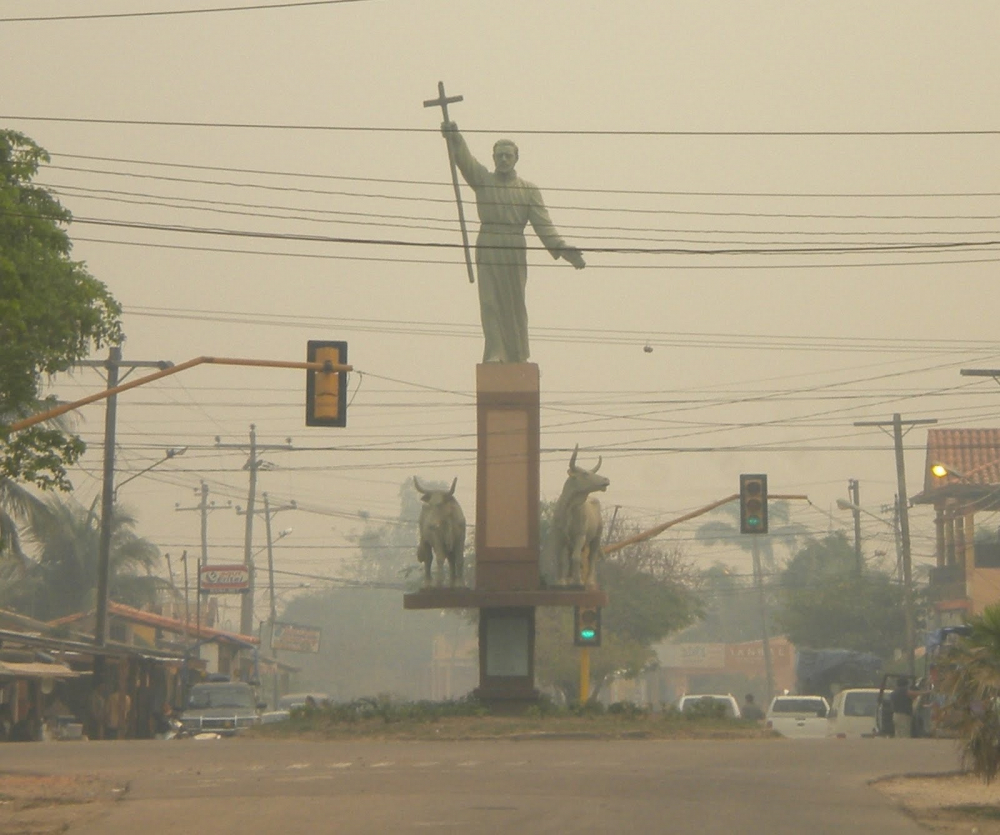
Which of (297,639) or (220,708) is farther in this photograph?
(297,639)

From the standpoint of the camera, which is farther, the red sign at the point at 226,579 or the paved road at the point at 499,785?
the red sign at the point at 226,579

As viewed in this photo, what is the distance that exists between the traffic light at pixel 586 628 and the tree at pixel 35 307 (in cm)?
1515

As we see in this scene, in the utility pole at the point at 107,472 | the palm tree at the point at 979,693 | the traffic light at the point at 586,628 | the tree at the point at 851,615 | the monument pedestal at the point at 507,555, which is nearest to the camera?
the palm tree at the point at 979,693

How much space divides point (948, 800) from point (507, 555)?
46.5ft

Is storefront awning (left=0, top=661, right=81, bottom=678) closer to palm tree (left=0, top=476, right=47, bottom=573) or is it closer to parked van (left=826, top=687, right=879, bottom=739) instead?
palm tree (left=0, top=476, right=47, bottom=573)

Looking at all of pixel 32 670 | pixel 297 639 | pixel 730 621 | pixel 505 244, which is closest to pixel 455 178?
pixel 505 244

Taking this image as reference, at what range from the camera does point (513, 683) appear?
2872 cm

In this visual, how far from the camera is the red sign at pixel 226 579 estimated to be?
65.9 meters

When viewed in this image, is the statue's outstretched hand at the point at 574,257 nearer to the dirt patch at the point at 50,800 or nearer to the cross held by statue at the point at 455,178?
the cross held by statue at the point at 455,178

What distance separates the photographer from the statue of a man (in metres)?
30.7

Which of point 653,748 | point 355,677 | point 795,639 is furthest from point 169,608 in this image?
point 653,748

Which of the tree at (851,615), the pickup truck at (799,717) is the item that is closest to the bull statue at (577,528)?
the pickup truck at (799,717)

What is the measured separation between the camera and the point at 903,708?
1234 inches

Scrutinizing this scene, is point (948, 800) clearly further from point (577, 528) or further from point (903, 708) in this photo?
point (903, 708)
